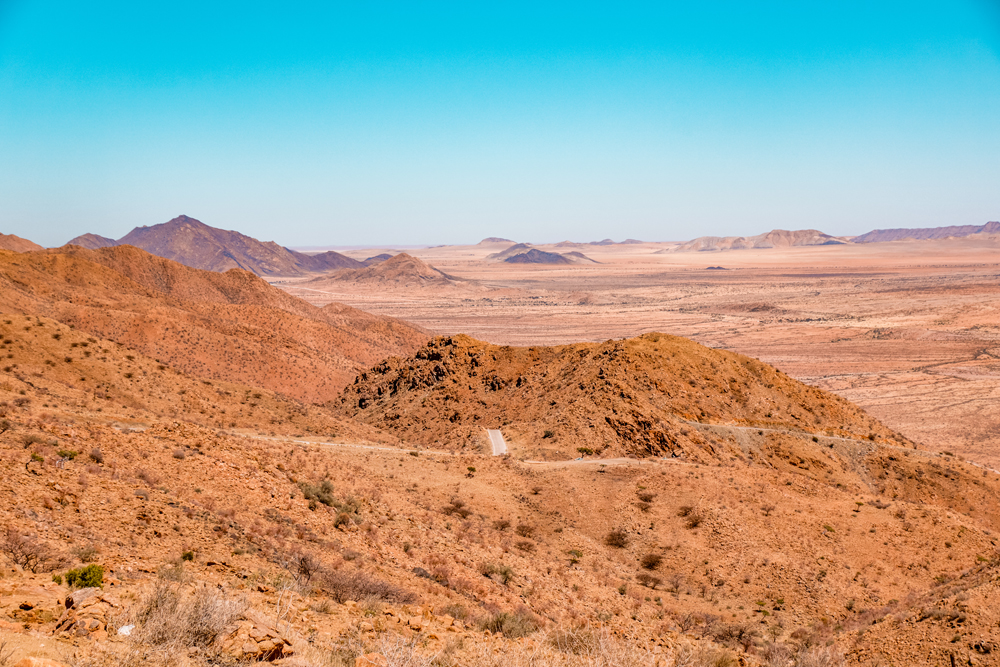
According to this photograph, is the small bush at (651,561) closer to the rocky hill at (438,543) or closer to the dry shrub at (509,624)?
the rocky hill at (438,543)

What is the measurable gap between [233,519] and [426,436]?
23.8m

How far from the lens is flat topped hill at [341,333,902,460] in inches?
1281

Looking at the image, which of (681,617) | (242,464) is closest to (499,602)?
(681,617)

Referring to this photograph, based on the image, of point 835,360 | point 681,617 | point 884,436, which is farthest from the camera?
point 835,360

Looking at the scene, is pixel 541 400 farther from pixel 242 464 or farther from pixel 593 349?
pixel 242 464

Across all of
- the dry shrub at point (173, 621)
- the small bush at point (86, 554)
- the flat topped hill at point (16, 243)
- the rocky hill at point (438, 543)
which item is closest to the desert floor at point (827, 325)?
the rocky hill at point (438, 543)

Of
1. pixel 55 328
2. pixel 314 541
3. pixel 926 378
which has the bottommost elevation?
pixel 926 378

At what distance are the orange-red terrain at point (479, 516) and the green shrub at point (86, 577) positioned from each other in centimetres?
11

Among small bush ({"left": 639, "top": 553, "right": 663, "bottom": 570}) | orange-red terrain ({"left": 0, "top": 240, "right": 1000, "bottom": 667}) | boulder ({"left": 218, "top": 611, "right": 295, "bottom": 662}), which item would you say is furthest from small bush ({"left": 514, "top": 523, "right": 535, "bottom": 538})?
boulder ({"left": 218, "top": 611, "right": 295, "bottom": 662})

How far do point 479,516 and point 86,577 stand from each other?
1487cm

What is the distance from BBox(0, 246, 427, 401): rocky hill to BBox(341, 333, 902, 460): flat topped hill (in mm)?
12450

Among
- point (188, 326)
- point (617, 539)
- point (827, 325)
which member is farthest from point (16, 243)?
point (827, 325)

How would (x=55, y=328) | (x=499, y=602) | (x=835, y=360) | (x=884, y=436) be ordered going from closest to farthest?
(x=499, y=602)
(x=55, y=328)
(x=884, y=436)
(x=835, y=360)

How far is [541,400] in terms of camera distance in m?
37.8
